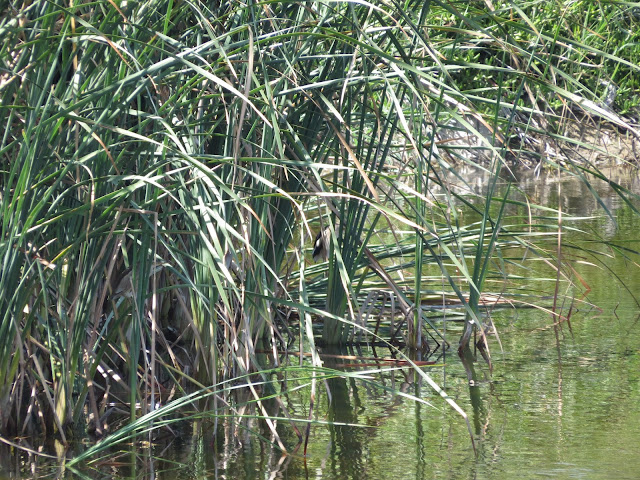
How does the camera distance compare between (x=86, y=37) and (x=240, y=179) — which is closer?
(x=86, y=37)

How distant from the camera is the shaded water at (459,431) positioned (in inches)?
60.9

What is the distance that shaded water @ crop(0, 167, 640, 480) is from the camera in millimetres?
1546

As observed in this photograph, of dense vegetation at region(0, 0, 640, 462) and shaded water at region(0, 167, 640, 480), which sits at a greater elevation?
dense vegetation at region(0, 0, 640, 462)

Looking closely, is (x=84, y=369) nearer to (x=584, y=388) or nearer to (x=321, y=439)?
(x=321, y=439)

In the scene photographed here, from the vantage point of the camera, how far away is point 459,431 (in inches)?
68.2

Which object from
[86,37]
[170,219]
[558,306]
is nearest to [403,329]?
[558,306]

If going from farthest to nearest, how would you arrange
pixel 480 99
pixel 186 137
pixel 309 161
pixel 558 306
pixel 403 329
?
pixel 558 306 → pixel 403 329 → pixel 186 137 → pixel 480 99 → pixel 309 161

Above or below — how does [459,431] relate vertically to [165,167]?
below

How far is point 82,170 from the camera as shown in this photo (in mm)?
1738

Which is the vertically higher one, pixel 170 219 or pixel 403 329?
pixel 170 219

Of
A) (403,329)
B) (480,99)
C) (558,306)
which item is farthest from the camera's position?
(558,306)

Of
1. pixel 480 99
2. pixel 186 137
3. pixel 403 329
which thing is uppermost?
pixel 480 99

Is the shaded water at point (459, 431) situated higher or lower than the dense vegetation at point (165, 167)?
lower

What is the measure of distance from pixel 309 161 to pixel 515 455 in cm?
58
